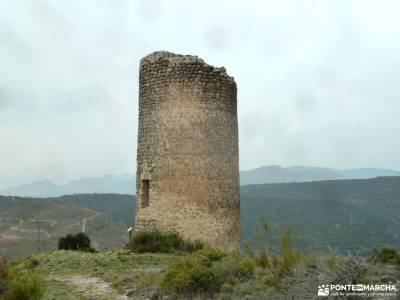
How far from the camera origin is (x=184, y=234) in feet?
44.9

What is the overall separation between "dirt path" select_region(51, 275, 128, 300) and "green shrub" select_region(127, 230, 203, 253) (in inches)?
107

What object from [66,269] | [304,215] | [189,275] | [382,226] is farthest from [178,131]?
[304,215]

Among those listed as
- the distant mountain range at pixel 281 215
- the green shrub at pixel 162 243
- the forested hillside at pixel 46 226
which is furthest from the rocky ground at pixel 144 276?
the forested hillside at pixel 46 226

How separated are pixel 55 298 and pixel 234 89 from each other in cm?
874

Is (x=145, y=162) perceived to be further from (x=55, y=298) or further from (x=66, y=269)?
(x=55, y=298)

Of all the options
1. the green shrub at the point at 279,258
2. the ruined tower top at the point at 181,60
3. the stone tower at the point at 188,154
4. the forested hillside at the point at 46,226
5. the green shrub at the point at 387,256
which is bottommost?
the forested hillside at the point at 46,226

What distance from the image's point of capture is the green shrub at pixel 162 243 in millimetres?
13367

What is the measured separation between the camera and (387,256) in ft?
35.8

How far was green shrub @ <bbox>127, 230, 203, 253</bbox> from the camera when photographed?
13367 millimetres

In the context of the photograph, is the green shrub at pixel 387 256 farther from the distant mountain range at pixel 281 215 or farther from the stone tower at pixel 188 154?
the distant mountain range at pixel 281 215

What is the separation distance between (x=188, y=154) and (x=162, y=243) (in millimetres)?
2583

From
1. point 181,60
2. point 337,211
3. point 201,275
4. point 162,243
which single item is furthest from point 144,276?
point 337,211

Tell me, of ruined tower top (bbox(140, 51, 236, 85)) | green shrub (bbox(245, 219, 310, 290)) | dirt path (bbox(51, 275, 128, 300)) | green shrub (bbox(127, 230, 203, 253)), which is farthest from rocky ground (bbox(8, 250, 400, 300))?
ruined tower top (bbox(140, 51, 236, 85))

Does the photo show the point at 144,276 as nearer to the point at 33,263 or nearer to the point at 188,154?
the point at 33,263
